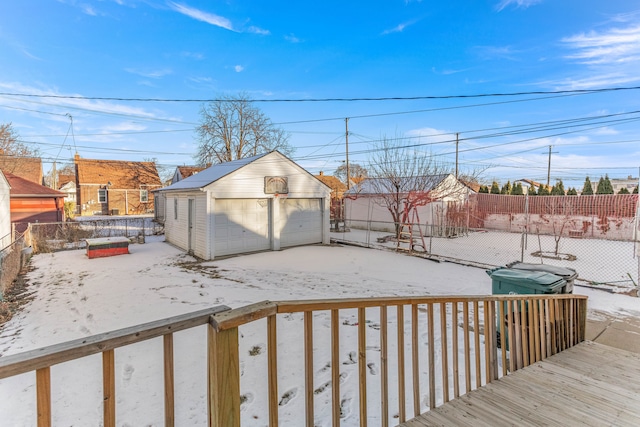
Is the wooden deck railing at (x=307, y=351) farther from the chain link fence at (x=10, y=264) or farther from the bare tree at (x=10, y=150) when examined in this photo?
the bare tree at (x=10, y=150)

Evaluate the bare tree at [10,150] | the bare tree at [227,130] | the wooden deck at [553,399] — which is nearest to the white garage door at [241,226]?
the wooden deck at [553,399]

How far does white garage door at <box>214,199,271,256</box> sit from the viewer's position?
398 inches

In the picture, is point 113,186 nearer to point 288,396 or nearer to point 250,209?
point 250,209

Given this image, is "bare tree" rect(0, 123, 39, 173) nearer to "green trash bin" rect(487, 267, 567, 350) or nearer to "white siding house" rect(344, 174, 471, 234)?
"white siding house" rect(344, 174, 471, 234)

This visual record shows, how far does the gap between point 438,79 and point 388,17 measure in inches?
162

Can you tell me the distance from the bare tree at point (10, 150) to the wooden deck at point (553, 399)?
29.0m

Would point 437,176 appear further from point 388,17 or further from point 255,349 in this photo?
point 255,349

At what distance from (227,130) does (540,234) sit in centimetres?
2313

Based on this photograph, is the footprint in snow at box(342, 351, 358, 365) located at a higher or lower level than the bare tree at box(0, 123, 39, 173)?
lower

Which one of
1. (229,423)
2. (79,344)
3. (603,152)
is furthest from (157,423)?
(603,152)

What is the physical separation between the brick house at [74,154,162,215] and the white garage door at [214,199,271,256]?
21.3m

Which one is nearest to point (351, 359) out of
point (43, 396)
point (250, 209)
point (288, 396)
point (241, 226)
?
point (288, 396)

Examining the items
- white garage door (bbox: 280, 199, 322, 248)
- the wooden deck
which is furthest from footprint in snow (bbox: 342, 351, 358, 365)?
white garage door (bbox: 280, 199, 322, 248)

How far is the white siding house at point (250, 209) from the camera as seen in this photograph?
10016mm
